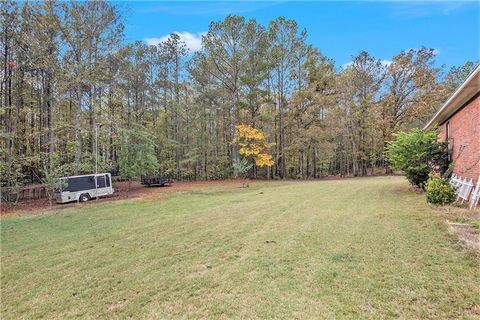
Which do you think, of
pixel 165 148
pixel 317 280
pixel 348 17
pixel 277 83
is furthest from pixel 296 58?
pixel 317 280

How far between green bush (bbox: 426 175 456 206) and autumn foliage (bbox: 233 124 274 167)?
1486 centimetres

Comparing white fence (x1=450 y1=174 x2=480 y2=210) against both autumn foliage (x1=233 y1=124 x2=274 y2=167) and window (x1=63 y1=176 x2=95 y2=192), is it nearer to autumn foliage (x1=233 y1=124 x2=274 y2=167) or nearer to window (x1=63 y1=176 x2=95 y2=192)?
autumn foliage (x1=233 y1=124 x2=274 y2=167)

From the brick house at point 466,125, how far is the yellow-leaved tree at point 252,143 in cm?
1310

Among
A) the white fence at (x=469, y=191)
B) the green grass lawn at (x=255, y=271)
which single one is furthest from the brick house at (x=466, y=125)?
the green grass lawn at (x=255, y=271)

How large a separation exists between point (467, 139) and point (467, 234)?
5430mm

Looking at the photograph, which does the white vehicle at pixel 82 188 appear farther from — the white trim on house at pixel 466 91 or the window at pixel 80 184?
the white trim on house at pixel 466 91

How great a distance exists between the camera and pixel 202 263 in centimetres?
399

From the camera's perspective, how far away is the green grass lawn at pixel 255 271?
266 cm

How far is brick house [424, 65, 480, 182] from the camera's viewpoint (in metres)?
6.69

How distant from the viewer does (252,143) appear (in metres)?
22.2

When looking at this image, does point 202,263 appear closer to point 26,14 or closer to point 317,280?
point 317,280

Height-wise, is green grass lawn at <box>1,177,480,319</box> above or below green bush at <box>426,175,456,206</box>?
below

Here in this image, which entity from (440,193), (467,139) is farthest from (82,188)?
(467,139)

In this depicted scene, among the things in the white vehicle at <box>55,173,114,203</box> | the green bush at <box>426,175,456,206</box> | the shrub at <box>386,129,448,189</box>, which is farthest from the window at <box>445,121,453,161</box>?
the white vehicle at <box>55,173,114,203</box>
